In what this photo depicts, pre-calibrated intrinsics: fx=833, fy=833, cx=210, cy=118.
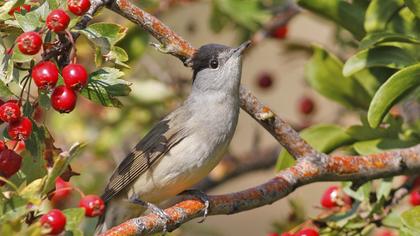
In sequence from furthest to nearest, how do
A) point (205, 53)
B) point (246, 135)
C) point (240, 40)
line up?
point (246, 135) < point (240, 40) < point (205, 53)

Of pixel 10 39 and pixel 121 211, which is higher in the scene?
pixel 10 39

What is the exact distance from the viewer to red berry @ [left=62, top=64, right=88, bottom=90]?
9.06 feet

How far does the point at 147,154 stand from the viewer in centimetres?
411

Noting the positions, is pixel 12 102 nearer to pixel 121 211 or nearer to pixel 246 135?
pixel 121 211

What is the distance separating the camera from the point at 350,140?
4.09m

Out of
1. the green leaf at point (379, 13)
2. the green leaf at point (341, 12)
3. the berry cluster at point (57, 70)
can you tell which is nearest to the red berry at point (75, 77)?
the berry cluster at point (57, 70)

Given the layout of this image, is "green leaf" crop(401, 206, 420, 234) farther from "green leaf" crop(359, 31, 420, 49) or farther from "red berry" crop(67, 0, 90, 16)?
"red berry" crop(67, 0, 90, 16)

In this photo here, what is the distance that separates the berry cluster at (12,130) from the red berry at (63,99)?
12cm

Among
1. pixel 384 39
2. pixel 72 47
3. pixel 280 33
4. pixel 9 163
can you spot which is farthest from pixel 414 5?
pixel 280 33

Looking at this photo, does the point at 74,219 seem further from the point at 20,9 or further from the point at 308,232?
the point at 308,232

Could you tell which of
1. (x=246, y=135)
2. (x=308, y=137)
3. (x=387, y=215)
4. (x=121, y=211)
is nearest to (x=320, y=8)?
(x=308, y=137)

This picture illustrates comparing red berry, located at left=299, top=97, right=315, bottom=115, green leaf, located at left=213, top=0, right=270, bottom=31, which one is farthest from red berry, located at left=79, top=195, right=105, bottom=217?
red berry, located at left=299, top=97, right=315, bottom=115

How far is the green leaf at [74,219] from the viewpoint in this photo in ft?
9.22

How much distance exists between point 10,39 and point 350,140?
193 cm
